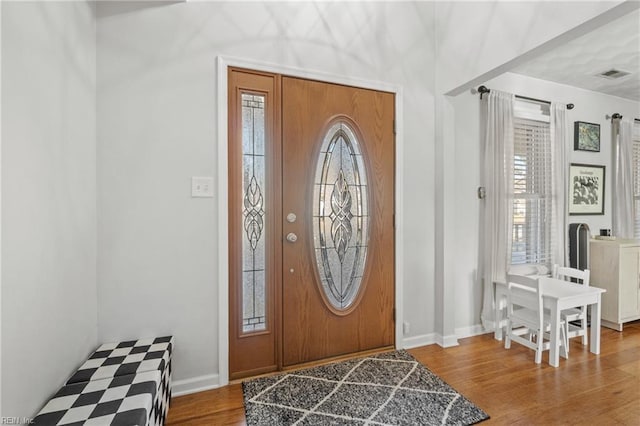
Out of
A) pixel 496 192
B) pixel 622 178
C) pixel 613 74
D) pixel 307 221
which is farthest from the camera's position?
pixel 622 178

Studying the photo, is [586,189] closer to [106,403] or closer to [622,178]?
[622,178]

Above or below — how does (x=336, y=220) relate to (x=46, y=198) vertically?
below

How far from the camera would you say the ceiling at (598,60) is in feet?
7.99

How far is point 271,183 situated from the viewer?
7.19 ft

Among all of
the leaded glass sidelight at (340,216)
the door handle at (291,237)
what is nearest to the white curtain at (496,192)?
the leaded glass sidelight at (340,216)

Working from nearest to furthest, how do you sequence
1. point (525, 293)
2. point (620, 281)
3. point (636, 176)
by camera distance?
point (525, 293)
point (620, 281)
point (636, 176)

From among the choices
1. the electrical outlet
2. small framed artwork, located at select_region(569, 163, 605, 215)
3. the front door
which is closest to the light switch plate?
the front door

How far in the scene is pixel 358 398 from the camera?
6.17ft

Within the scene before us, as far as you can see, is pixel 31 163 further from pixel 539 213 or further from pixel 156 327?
pixel 539 213

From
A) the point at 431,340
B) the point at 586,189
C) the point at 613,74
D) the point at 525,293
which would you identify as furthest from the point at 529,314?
the point at 613,74

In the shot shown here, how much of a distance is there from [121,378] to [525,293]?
290 centimetres

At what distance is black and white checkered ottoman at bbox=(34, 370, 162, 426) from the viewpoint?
1179 millimetres

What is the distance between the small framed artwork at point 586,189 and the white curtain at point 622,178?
236 millimetres

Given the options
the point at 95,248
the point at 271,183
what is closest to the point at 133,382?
the point at 95,248
